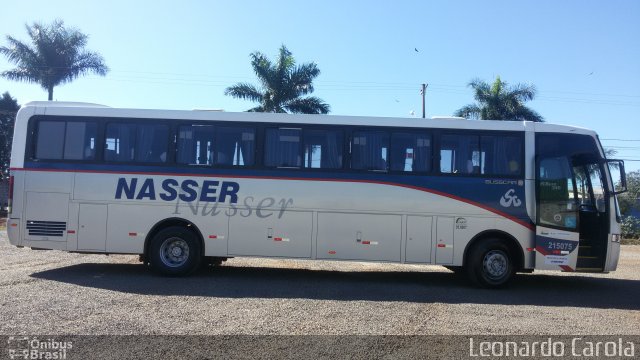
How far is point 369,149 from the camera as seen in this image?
1079cm

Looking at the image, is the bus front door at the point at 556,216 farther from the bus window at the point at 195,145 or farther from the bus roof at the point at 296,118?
the bus window at the point at 195,145

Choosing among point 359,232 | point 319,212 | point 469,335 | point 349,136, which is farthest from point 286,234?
point 469,335

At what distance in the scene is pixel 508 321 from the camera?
7.63 m

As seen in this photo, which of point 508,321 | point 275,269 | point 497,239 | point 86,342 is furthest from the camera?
point 275,269

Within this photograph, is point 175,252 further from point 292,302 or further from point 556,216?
point 556,216

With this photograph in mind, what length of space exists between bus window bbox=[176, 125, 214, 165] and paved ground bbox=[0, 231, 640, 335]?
8.16 ft

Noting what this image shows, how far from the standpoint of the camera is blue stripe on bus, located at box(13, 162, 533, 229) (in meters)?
10.6

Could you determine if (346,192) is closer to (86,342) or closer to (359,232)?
(359,232)

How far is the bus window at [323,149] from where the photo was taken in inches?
424

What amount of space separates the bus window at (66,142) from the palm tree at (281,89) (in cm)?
1998

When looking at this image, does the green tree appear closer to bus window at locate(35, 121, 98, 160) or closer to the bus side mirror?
bus window at locate(35, 121, 98, 160)

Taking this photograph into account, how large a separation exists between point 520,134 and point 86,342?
8.85 m

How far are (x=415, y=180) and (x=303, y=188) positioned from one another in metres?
2.33

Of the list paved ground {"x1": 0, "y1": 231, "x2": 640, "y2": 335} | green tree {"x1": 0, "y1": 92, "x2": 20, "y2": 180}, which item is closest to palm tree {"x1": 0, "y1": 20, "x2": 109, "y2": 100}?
green tree {"x1": 0, "y1": 92, "x2": 20, "y2": 180}
